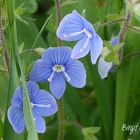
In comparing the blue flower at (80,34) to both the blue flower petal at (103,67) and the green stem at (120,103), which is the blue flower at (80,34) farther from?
the green stem at (120,103)

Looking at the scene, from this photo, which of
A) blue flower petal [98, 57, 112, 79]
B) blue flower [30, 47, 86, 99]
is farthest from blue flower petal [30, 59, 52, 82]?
blue flower petal [98, 57, 112, 79]

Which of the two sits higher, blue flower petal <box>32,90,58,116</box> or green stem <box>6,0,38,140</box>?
green stem <box>6,0,38,140</box>

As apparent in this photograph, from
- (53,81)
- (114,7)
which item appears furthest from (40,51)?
(114,7)

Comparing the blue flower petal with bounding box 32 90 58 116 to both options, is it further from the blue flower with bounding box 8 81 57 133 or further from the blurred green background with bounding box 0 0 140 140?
the blurred green background with bounding box 0 0 140 140

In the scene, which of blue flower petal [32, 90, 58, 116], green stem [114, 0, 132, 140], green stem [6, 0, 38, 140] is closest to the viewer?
green stem [6, 0, 38, 140]

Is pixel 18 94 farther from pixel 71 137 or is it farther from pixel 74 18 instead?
pixel 71 137

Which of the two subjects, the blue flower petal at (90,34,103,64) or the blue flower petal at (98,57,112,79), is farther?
the blue flower petal at (98,57,112,79)

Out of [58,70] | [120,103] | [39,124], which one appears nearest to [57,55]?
[58,70]

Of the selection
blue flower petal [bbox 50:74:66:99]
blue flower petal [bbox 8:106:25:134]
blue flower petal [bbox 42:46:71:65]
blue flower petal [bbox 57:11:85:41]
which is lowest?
blue flower petal [bbox 8:106:25:134]
